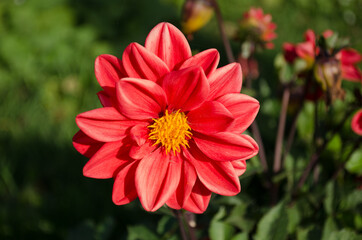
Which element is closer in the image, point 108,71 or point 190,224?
point 108,71

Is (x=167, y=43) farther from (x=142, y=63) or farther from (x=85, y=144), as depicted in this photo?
(x=85, y=144)

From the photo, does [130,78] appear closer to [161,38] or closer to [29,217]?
[161,38]

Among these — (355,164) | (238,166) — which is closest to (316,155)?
(355,164)

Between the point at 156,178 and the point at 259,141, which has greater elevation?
the point at 156,178

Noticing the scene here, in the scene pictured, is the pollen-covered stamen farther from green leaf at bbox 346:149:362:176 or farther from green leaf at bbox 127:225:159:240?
green leaf at bbox 346:149:362:176

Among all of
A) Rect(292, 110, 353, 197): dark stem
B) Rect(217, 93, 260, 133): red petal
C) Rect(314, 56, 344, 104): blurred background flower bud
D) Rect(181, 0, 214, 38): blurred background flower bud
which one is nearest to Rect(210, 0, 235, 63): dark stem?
Rect(181, 0, 214, 38): blurred background flower bud
